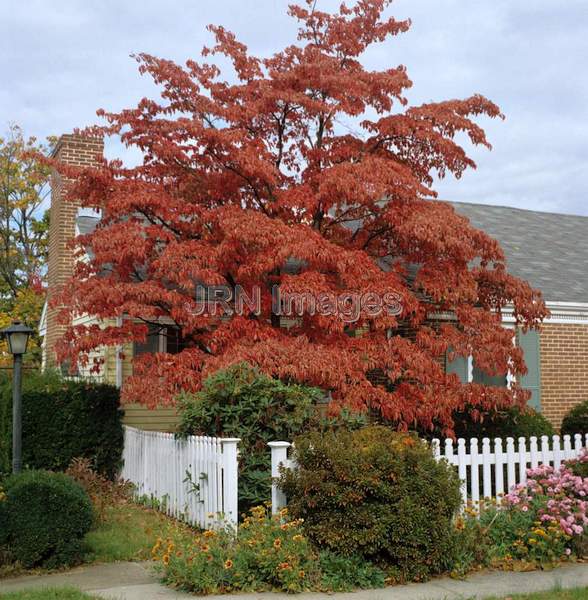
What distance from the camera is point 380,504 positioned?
7934 millimetres

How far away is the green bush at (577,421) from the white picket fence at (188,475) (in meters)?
6.90

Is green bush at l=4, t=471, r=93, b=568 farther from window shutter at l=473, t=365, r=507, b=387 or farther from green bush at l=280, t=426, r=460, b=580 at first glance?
window shutter at l=473, t=365, r=507, b=387

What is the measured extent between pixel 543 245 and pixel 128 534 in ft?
44.9

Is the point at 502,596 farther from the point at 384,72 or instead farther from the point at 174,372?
the point at 384,72

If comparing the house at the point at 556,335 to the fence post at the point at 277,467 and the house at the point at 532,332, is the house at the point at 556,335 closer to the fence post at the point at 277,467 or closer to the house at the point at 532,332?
the house at the point at 532,332

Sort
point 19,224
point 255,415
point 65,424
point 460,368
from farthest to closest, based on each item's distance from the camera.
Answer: point 19,224, point 460,368, point 65,424, point 255,415

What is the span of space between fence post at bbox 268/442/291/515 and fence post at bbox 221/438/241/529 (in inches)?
21.6

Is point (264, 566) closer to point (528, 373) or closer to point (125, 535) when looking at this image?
point (125, 535)

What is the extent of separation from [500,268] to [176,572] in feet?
25.2

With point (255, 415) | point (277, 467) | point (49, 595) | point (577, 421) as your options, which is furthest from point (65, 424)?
point (577, 421)

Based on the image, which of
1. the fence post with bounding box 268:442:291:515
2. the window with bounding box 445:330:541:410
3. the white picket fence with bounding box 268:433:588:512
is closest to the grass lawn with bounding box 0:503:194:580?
the fence post with bounding box 268:442:291:515

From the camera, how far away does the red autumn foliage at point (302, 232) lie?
426 inches

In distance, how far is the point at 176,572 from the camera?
24.9ft

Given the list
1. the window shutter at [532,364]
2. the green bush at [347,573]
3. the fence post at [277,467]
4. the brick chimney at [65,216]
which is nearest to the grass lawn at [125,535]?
the fence post at [277,467]
